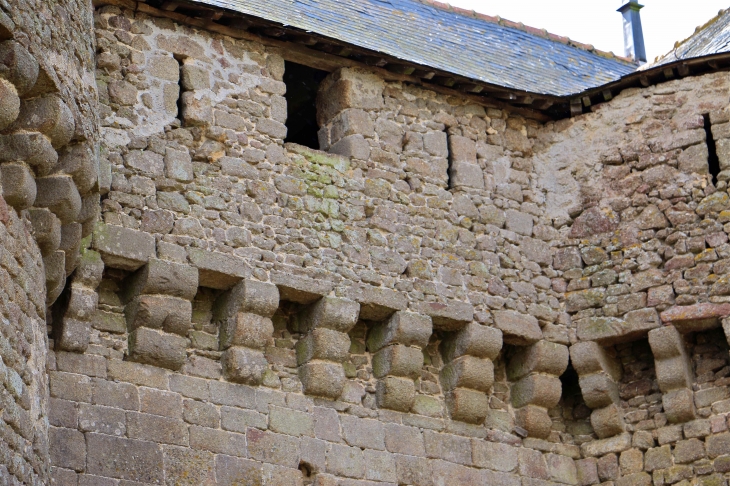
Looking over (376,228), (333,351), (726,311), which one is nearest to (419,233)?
(376,228)

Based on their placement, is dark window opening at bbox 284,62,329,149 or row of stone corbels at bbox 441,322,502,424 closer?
row of stone corbels at bbox 441,322,502,424

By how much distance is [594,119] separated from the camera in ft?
39.9

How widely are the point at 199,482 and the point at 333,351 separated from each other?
1.50 m

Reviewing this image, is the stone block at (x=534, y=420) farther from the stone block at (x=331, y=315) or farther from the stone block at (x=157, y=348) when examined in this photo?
the stone block at (x=157, y=348)

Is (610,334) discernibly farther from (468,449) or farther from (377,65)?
(377,65)

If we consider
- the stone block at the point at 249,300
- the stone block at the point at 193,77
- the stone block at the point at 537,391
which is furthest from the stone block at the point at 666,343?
the stone block at the point at 193,77

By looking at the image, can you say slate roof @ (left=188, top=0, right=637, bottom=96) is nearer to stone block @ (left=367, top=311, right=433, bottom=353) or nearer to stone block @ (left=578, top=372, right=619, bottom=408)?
stone block @ (left=367, top=311, right=433, bottom=353)

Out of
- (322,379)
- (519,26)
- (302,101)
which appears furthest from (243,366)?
(519,26)

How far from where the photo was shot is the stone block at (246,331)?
10062 mm

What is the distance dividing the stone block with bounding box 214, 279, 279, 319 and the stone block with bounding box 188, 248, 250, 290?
70 millimetres

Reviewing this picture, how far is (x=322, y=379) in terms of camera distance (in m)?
10.4

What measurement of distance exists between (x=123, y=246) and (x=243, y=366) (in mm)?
1205

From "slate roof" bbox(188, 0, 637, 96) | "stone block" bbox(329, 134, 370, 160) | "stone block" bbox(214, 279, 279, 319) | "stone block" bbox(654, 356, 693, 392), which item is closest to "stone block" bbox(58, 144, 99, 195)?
"stone block" bbox(214, 279, 279, 319)

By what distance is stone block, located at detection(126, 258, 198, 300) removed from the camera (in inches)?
384
